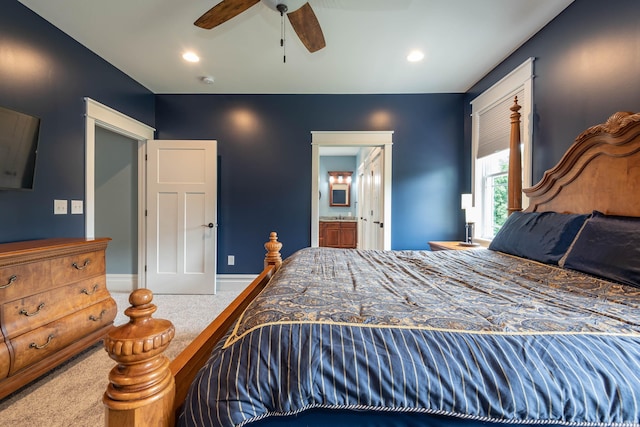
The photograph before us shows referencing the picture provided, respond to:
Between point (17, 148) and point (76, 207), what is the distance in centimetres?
71

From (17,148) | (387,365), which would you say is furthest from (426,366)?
(17,148)

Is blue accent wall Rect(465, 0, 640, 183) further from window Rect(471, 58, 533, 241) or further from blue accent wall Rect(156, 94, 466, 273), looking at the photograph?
blue accent wall Rect(156, 94, 466, 273)

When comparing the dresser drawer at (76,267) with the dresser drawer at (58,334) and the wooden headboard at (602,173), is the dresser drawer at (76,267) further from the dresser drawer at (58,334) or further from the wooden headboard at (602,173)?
the wooden headboard at (602,173)

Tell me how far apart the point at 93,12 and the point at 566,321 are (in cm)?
339

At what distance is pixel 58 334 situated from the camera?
1794 mm

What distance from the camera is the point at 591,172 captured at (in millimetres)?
1772

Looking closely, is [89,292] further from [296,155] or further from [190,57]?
[296,155]

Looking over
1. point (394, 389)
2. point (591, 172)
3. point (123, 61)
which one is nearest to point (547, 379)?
point (394, 389)

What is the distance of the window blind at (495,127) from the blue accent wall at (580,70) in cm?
31

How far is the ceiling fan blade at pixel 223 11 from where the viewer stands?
1730 millimetres

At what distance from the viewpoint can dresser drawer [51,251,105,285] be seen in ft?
6.03

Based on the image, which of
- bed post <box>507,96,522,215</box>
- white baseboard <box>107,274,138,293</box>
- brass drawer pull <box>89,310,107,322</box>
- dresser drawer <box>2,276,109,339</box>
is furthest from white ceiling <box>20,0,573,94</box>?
white baseboard <box>107,274,138,293</box>

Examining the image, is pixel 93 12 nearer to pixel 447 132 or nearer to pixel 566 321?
pixel 566 321

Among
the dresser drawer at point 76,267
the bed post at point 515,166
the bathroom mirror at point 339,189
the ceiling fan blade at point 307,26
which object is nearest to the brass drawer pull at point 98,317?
→ the dresser drawer at point 76,267
